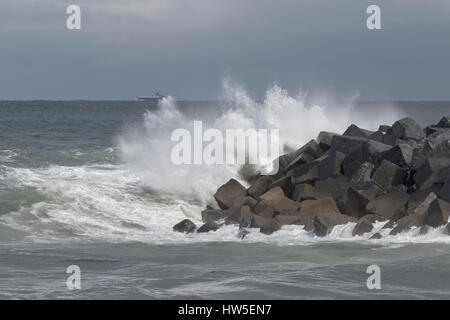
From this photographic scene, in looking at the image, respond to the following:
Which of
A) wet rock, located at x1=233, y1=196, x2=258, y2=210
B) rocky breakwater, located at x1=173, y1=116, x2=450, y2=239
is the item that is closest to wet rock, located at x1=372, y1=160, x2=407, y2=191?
rocky breakwater, located at x1=173, y1=116, x2=450, y2=239

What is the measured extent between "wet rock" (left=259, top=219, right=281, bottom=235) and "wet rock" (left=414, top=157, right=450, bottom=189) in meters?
2.85

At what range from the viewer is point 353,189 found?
16109 mm

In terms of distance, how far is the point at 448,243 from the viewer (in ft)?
A: 45.4

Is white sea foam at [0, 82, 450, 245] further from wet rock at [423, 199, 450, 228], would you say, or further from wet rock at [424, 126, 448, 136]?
wet rock at [424, 126, 448, 136]

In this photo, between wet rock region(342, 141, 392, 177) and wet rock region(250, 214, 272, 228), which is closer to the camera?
wet rock region(250, 214, 272, 228)

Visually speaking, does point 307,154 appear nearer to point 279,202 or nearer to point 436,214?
point 279,202

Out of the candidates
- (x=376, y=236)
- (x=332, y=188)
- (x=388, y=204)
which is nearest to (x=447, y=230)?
(x=376, y=236)

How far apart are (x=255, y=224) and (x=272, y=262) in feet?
9.36

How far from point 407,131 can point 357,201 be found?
4.26 meters

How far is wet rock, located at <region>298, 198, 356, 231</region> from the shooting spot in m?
15.3

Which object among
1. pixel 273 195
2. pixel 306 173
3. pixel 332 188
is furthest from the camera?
pixel 306 173
